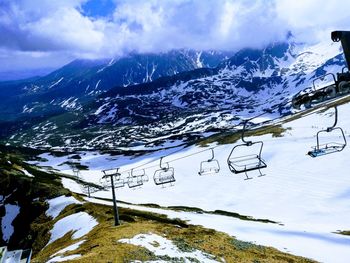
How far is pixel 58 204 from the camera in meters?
79.8

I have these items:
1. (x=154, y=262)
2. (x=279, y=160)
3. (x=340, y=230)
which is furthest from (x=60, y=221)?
(x=279, y=160)

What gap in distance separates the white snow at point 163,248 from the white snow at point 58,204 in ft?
139

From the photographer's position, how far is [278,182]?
9338cm

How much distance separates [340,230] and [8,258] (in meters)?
47.5

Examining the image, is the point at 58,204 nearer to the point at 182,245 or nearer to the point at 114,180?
the point at 182,245

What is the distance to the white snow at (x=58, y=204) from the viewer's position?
252 ft

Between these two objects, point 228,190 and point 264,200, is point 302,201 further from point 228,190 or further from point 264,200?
point 228,190

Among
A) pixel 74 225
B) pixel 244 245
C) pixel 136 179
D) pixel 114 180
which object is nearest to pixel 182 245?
pixel 244 245

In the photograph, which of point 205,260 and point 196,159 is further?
point 196,159

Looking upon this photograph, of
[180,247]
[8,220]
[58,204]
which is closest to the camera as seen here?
[180,247]

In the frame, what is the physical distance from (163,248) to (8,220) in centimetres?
6178

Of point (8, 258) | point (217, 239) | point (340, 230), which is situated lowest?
point (340, 230)

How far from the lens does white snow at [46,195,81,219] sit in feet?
252

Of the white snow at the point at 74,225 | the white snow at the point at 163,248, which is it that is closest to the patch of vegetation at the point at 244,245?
the white snow at the point at 163,248
